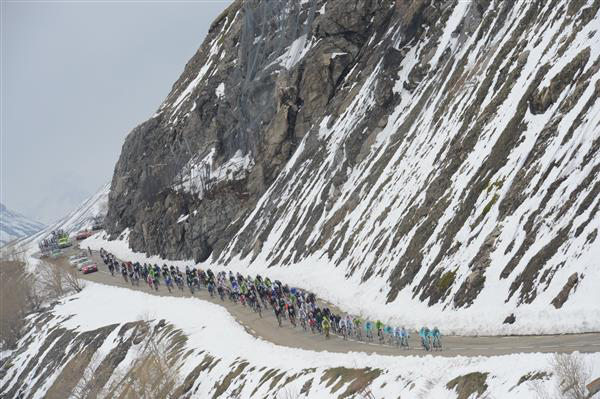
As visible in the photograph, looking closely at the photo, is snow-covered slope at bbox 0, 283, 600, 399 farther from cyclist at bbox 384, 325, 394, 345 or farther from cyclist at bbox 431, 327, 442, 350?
cyclist at bbox 431, 327, 442, 350

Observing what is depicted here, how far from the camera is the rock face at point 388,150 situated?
29.8 metres

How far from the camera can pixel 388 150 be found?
57812 mm

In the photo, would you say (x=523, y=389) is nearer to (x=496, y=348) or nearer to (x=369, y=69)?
(x=496, y=348)

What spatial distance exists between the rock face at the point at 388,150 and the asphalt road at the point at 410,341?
234 centimetres

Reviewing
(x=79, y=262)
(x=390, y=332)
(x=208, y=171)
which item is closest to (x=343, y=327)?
(x=390, y=332)

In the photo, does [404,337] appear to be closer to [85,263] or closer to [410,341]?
[410,341]

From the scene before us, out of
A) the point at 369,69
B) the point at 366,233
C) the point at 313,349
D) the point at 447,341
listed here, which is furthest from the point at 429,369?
the point at 369,69

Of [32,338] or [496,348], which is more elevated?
[496,348]

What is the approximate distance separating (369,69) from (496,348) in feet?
167

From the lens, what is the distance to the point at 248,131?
83438mm

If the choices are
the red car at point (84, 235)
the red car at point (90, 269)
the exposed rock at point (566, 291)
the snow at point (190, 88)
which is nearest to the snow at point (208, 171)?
the red car at point (90, 269)

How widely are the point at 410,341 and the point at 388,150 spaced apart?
2990 centimetres

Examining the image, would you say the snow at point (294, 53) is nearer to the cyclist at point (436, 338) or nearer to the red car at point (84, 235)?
the cyclist at point (436, 338)

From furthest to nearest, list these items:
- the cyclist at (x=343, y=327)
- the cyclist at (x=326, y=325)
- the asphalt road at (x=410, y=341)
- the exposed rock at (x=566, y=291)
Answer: the cyclist at (x=326, y=325) < the cyclist at (x=343, y=327) < the exposed rock at (x=566, y=291) < the asphalt road at (x=410, y=341)
